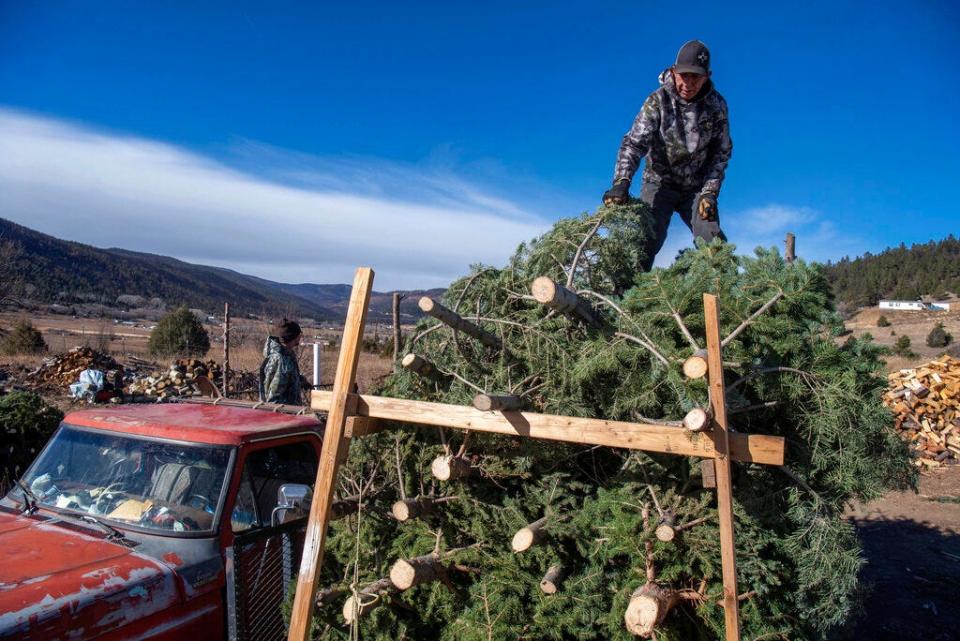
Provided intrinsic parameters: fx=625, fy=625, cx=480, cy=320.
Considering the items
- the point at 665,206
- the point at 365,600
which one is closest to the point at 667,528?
the point at 365,600

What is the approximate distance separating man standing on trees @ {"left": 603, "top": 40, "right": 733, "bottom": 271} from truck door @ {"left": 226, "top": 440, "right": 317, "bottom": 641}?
3.37 m

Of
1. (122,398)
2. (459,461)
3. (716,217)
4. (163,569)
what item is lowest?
(122,398)

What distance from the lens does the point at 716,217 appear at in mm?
5527

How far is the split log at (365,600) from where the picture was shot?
9.80 feet

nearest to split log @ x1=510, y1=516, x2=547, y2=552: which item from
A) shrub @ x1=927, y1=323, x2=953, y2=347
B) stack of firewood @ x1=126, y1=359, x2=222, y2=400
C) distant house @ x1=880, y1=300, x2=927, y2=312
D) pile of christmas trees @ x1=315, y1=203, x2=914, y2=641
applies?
pile of christmas trees @ x1=315, y1=203, x2=914, y2=641

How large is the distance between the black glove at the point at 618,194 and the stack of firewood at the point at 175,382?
44.6ft

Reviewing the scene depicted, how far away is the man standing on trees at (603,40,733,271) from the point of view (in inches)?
212

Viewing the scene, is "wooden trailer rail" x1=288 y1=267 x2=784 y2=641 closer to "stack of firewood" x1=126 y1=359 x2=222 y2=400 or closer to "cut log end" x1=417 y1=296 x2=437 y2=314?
"cut log end" x1=417 y1=296 x2=437 y2=314

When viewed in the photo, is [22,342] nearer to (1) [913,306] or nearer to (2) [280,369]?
(2) [280,369]

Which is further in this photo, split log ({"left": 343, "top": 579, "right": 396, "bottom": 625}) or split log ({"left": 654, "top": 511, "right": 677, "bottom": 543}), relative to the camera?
split log ({"left": 343, "top": 579, "right": 396, "bottom": 625})

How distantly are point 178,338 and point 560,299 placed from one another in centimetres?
2325

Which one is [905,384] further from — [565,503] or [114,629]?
[114,629]

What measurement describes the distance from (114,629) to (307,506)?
3.72 feet

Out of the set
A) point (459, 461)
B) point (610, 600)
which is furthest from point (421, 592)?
point (610, 600)
